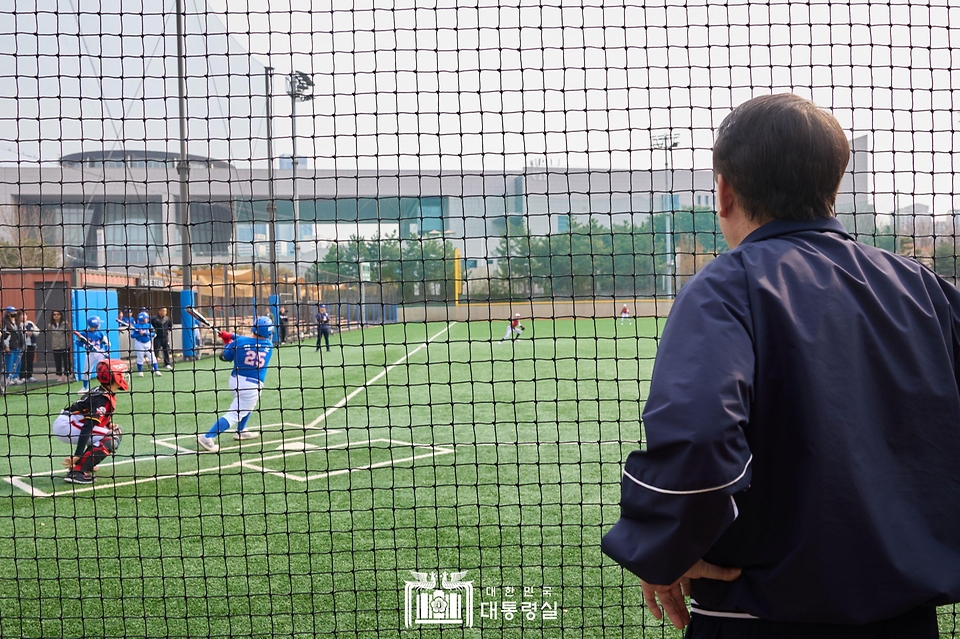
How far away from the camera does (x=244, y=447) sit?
26.3 ft

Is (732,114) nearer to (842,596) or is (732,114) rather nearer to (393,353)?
(842,596)

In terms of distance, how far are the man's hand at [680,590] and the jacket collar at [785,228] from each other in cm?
61

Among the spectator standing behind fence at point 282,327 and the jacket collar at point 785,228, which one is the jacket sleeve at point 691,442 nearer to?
the jacket collar at point 785,228

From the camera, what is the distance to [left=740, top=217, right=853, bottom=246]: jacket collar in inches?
56.0

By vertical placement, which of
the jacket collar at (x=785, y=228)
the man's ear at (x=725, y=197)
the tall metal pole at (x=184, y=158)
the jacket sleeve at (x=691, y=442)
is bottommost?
the jacket sleeve at (x=691, y=442)

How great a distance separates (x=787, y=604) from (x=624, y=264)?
31.9 metres

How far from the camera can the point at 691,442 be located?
118cm

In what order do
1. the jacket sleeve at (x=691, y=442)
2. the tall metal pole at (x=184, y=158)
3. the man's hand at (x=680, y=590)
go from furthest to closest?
the tall metal pole at (x=184, y=158) → the man's hand at (x=680, y=590) → the jacket sleeve at (x=691, y=442)

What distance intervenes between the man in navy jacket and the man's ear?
71 mm

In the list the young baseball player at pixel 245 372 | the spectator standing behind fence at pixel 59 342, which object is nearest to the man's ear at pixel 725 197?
the young baseball player at pixel 245 372

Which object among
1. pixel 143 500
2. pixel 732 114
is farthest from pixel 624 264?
pixel 732 114

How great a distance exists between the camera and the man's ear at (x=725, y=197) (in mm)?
1496

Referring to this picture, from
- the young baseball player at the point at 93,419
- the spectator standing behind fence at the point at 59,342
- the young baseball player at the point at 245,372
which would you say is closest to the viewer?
the young baseball player at the point at 93,419

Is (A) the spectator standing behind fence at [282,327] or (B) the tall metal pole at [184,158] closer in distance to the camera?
(B) the tall metal pole at [184,158]
